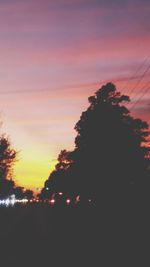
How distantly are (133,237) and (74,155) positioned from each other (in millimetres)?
45391

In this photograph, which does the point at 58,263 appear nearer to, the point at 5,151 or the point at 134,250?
the point at 134,250

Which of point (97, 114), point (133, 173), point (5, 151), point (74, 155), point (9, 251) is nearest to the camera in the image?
point (9, 251)

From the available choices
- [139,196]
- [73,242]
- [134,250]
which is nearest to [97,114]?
[139,196]

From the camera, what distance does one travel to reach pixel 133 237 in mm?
20734

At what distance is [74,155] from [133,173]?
11.5 meters

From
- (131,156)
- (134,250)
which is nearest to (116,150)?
(131,156)

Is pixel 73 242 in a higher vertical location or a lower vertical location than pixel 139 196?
lower

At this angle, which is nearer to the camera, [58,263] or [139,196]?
[58,263]

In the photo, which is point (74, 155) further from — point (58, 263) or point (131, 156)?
point (58, 263)

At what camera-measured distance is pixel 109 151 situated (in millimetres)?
57562

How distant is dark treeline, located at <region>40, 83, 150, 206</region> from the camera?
5612 cm

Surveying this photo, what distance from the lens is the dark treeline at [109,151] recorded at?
56125 mm

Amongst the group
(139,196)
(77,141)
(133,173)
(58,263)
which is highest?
(77,141)

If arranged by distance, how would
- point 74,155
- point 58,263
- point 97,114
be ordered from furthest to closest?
point 74,155 → point 97,114 → point 58,263
